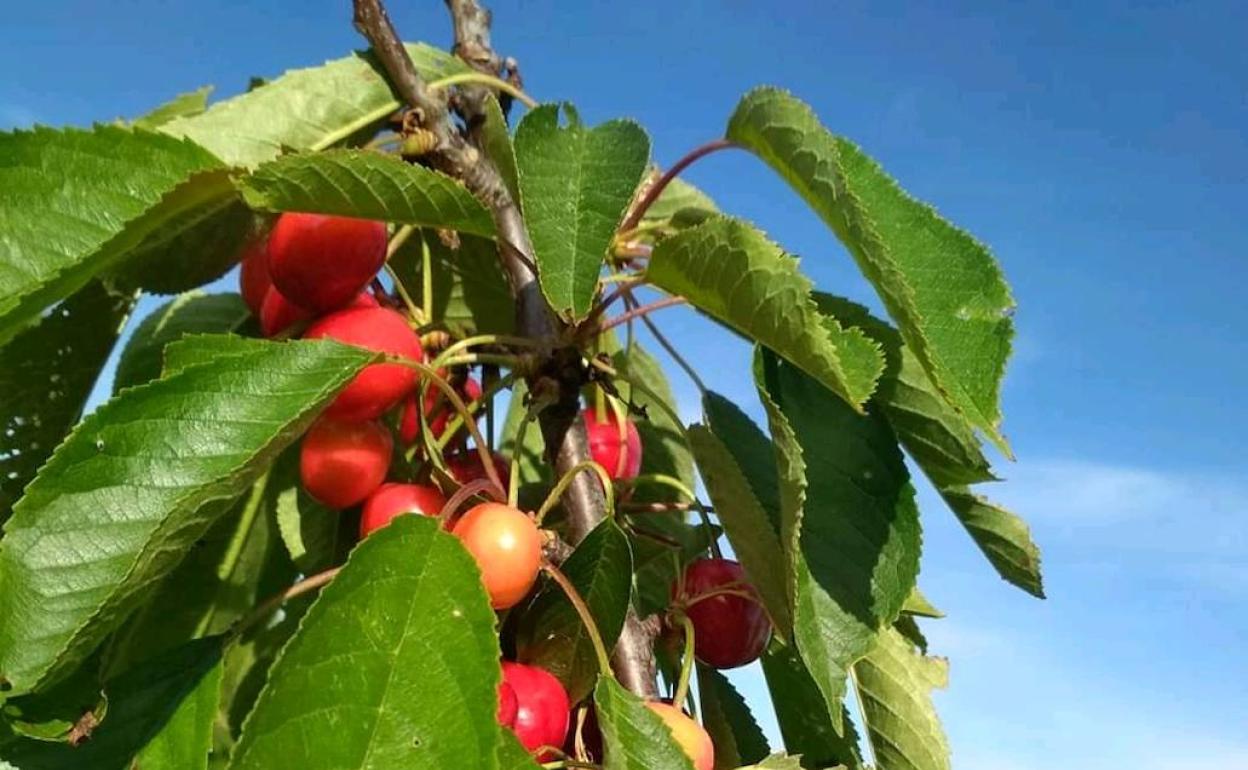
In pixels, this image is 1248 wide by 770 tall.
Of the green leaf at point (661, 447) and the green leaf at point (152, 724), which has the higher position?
the green leaf at point (661, 447)

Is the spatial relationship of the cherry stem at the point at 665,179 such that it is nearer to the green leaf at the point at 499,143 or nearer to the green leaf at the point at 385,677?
the green leaf at the point at 499,143

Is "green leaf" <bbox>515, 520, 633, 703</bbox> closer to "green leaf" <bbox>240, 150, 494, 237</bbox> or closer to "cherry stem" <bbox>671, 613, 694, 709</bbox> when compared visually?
"cherry stem" <bbox>671, 613, 694, 709</bbox>

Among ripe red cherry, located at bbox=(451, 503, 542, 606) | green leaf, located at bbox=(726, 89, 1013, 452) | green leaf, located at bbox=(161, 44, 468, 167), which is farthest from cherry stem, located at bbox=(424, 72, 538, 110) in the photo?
ripe red cherry, located at bbox=(451, 503, 542, 606)

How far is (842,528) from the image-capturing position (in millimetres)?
1112

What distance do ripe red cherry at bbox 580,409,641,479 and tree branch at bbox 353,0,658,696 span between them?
82 millimetres

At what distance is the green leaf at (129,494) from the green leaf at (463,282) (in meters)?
0.49

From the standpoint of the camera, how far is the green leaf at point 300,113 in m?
1.24

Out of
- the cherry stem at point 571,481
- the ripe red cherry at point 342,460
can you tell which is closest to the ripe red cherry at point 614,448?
the cherry stem at point 571,481

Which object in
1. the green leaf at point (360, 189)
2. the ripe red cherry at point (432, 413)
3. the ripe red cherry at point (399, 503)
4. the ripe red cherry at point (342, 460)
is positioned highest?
the green leaf at point (360, 189)

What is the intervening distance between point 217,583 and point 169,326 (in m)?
0.32

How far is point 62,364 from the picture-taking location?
144 centimetres

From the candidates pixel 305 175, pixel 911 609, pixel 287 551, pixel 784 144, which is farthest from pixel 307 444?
pixel 911 609

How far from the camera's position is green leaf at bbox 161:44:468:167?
4.06ft

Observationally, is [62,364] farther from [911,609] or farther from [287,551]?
[911,609]
